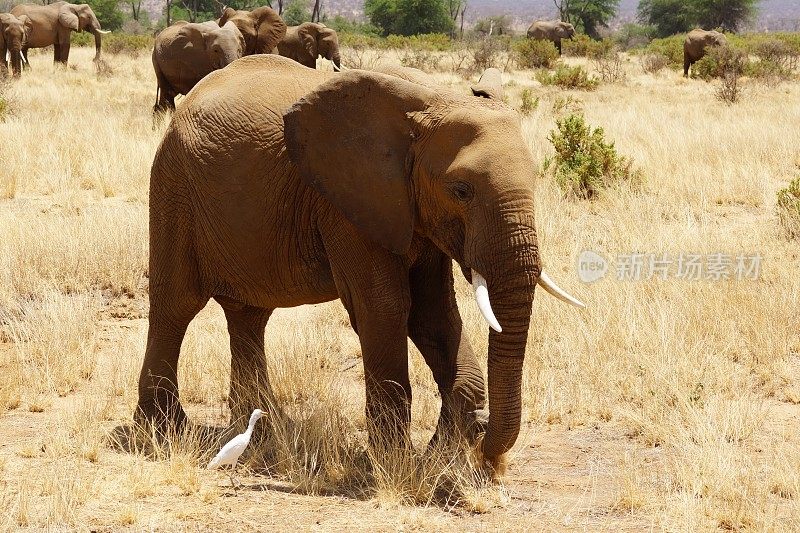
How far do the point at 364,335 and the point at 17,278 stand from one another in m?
4.44

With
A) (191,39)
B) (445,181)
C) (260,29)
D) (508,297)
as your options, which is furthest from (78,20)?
(508,297)

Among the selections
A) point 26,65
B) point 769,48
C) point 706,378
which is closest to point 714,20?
point 769,48

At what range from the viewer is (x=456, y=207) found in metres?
4.69

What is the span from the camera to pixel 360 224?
499cm

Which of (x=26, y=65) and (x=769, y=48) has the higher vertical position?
(x=769, y=48)

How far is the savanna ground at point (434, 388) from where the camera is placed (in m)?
4.88

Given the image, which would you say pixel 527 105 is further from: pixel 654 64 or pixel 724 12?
pixel 724 12

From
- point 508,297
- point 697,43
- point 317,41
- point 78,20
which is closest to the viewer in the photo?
point 508,297

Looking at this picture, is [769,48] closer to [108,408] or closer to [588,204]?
[588,204]

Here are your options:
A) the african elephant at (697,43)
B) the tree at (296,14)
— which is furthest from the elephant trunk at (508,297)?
the tree at (296,14)

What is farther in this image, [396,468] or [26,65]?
[26,65]

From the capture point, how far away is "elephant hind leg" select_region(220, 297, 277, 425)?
20.7ft

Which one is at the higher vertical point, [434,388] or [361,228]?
[361,228]

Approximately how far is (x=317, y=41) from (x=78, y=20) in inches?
637
